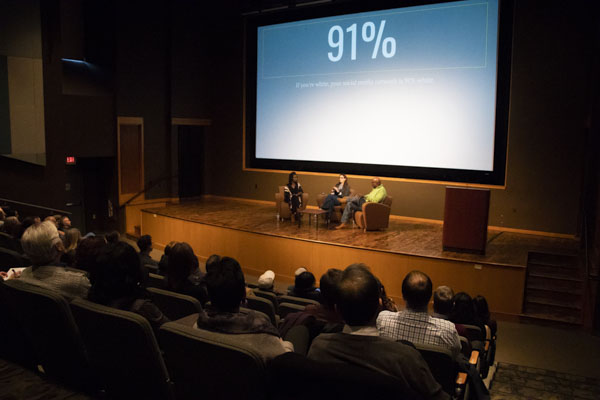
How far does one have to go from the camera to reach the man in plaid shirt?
2.54 meters

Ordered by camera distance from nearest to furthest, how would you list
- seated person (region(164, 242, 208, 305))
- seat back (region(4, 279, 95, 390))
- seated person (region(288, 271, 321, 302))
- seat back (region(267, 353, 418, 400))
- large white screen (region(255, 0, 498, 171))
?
1. seat back (region(267, 353, 418, 400))
2. seat back (region(4, 279, 95, 390))
3. seated person (region(164, 242, 208, 305))
4. seated person (region(288, 271, 321, 302))
5. large white screen (region(255, 0, 498, 171))

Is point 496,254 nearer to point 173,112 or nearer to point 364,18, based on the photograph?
point 364,18

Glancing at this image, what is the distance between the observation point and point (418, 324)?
2.59 m

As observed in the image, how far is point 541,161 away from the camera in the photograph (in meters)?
8.20

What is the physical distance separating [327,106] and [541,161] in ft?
12.3

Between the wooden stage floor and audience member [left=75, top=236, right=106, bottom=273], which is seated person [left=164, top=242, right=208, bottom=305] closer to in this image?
audience member [left=75, top=236, right=106, bottom=273]

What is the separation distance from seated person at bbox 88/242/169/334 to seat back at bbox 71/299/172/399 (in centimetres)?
23

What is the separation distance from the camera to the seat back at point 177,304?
2820 mm

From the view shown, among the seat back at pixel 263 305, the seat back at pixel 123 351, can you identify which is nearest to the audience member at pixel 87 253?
the seat back at pixel 263 305

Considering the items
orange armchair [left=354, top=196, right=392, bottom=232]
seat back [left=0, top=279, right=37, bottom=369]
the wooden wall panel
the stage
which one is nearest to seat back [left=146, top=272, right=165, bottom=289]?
seat back [left=0, top=279, right=37, bottom=369]

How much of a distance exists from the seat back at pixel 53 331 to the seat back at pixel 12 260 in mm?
1168

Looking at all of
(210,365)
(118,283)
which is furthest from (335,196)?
(210,365)

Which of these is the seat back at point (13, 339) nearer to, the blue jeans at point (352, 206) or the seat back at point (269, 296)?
the seat back at point (269, 296)

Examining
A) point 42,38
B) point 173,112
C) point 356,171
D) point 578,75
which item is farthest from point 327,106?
point 42,38
